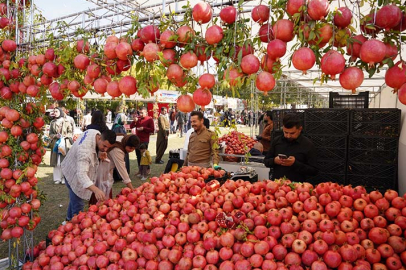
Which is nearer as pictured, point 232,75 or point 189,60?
point 232,75

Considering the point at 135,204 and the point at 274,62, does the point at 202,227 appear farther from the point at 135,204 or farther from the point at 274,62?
the point at 274,62

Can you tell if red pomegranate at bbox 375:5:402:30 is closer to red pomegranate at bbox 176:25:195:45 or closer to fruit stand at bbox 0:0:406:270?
fruit stand at bbox 0:0:406:270

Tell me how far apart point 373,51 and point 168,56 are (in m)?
1.22

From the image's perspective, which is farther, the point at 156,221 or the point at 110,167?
the point at 110,167

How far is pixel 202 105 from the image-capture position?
198 centimetres

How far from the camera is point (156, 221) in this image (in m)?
2.44

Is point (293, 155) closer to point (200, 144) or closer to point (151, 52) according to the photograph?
point (200, 144)

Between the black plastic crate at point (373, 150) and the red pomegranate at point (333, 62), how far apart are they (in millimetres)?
4223

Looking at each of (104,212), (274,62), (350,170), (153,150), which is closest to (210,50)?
(274,62)

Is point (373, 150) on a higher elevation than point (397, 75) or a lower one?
lower

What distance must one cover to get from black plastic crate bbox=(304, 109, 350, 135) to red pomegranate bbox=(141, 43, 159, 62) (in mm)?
4368

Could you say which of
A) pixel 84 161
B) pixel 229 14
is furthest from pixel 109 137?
pixel 229 14

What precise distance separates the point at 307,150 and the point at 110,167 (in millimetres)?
2935

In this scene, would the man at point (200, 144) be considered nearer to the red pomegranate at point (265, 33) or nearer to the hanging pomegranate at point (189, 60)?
the hanging pomegranate at point (189, 60)
